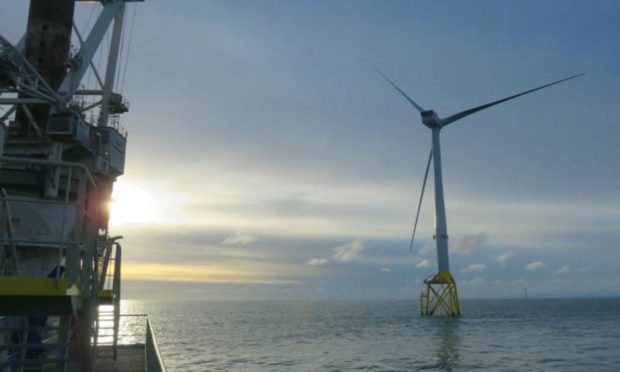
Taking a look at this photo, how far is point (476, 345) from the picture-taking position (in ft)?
182

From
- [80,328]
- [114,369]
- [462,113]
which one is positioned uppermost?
[462,113]

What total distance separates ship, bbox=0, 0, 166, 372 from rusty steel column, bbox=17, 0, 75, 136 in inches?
2.6

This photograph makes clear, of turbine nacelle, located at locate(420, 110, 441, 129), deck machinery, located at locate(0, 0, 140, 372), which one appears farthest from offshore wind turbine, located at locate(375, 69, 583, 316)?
deck machinery, located at locate(0, 0, 140, 372)

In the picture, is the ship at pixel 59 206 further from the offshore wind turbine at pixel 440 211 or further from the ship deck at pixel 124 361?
the offshore wind turbine at pixel 440 211

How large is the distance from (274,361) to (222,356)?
26.7 feet

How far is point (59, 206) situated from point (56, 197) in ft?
1.70

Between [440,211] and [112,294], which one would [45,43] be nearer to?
[112,294]

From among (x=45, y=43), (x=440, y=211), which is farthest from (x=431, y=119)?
(x=45, y=43)

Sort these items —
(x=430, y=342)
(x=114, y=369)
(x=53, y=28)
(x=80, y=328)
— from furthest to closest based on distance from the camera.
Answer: (x=430, y=342) → (x=53, y=28) → (x=114, y=369) → (x=80, y=328)

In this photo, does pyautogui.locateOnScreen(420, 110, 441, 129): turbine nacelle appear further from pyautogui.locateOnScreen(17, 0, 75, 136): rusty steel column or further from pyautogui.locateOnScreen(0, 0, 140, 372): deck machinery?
pyautogui.locateOnScreen(17, 0, 75, 136): rusty steel column

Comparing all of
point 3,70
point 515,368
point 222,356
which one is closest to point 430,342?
point 515,368

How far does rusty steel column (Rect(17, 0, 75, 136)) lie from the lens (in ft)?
107

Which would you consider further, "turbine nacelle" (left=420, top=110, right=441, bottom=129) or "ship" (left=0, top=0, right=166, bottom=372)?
"turbine nacelle" (left=420, top=110, right=441, bottom=129)

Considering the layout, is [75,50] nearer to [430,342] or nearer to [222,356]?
[222,356]
